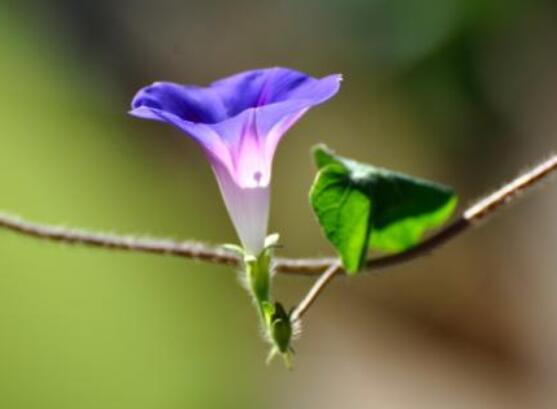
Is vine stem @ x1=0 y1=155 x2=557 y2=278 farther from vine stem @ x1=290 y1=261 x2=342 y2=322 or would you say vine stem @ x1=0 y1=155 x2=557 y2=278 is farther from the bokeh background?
the bokeh background

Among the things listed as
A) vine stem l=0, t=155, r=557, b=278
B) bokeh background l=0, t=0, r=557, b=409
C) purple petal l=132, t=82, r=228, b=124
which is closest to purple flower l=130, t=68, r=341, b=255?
purple petal l=132, t=82, r=228, b=124

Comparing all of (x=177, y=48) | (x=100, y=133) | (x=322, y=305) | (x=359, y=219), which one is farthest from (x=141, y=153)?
(x=359, y=219)

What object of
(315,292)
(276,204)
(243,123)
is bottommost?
(276,204)

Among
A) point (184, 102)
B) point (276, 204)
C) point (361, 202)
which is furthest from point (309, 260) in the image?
point (276, 204)

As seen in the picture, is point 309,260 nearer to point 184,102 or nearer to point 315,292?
point 315,292

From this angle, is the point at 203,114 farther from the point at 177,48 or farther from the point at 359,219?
the point at 177,48

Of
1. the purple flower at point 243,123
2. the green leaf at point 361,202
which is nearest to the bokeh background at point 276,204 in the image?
the green leaf at point 361,202

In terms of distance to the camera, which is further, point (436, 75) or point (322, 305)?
point (436, 75)
